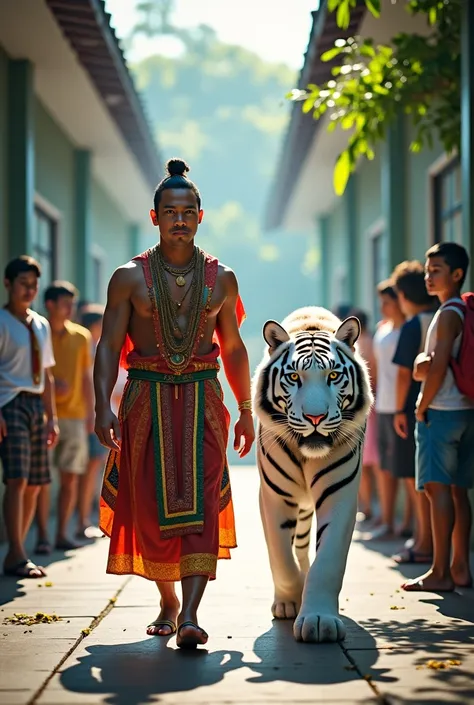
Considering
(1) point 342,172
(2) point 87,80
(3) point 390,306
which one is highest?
(2) point 87,80

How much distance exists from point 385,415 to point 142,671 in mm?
5299

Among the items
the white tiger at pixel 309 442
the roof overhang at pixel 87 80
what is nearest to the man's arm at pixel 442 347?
the white tiger at pixel 309 442

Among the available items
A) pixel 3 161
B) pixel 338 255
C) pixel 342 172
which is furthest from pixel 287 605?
pixel 338 255

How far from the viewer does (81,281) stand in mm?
15805

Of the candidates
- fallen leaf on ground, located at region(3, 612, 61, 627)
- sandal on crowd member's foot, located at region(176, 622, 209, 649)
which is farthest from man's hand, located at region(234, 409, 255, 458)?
fallen leaf on ground, located at region(3, 612, 61, 627)

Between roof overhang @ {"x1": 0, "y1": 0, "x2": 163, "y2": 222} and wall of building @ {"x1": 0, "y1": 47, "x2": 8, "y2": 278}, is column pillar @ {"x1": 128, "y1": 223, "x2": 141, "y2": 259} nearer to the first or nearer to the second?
roof overhang @ {"x1": 0, "y1": 0, "x2": 163, "y2": 222}

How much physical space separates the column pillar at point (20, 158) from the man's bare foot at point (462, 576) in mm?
5498

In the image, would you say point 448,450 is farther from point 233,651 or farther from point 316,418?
point 233,651

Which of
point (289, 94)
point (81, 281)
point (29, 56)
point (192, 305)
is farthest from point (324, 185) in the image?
point (192, 305)

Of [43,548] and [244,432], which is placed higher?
[244,432]

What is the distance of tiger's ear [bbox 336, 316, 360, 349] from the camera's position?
5930 millimetres

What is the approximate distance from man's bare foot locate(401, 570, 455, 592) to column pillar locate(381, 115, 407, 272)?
6.47 metres

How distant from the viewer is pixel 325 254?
2322cm

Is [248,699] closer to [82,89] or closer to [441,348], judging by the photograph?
[441,348]
